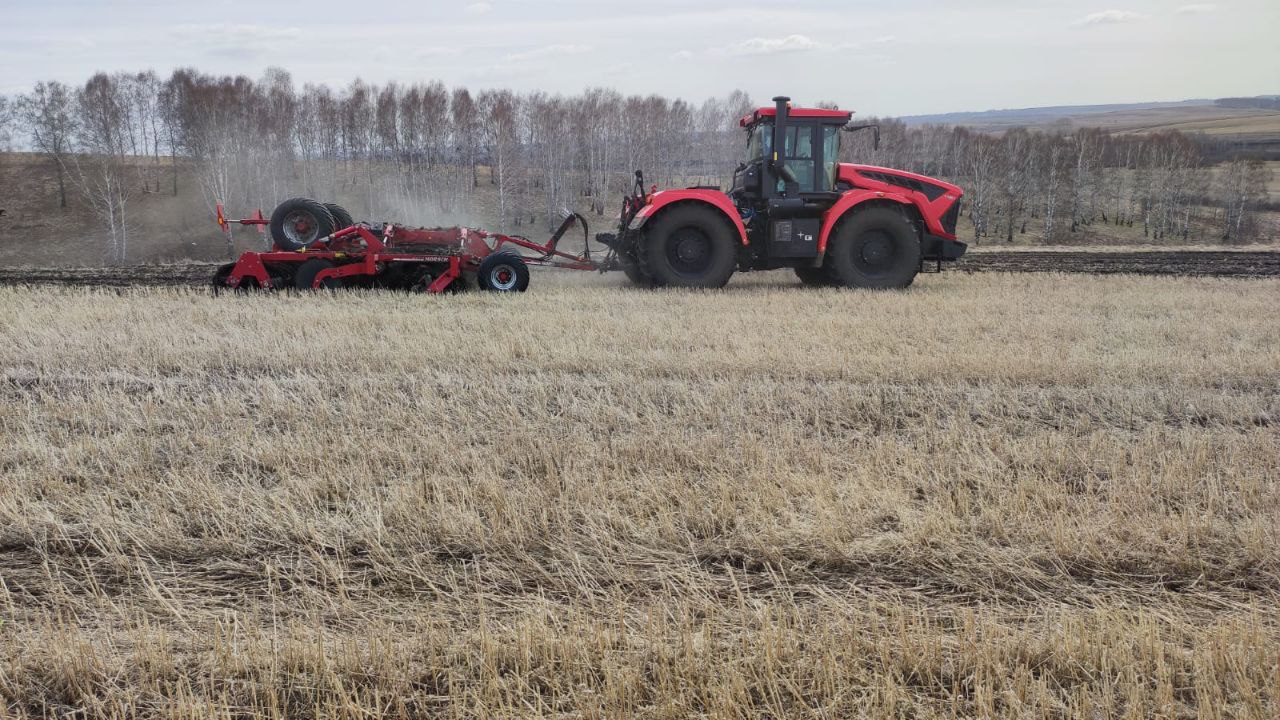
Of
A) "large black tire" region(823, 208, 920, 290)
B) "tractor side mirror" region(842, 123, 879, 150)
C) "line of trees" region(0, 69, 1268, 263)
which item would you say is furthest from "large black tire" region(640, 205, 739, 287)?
"line of trees" region(0, 69, 1268, 263)

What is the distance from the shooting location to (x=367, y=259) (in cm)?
1267

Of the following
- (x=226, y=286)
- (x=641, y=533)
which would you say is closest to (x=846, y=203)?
(x=226, y=286)

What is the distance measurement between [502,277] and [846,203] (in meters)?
5.31

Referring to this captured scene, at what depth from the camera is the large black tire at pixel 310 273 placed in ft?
41.5

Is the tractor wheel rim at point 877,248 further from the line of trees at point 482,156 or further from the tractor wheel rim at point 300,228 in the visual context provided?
the line of trees at point 482,156

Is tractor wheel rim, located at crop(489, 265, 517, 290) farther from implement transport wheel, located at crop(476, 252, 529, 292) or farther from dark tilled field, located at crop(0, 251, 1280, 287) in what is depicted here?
dark tilled field, located at crop(0, 251, 1280, 287)

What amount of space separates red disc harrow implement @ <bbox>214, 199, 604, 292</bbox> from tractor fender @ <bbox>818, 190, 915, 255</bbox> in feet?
12.9

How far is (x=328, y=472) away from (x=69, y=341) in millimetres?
5927

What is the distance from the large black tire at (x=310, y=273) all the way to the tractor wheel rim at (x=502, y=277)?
87.8 inches

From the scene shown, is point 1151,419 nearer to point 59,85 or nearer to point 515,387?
point 515,387

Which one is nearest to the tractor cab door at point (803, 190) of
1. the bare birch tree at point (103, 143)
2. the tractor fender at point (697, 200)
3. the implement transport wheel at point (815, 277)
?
the tractor fender at point (697, 200)

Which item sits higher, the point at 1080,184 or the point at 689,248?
the point at 1080,184

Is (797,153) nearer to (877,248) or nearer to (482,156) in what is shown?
(877,248)

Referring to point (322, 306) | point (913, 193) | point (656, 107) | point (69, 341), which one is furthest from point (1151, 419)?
point (656, 107)
